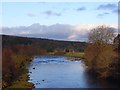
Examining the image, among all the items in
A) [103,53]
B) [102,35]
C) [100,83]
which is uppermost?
[102,35]

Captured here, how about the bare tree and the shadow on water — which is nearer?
the shadow on water

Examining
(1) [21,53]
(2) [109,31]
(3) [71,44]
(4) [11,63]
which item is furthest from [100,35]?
(3) [71,44]

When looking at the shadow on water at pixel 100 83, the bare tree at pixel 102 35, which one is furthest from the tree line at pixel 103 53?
the shadow on water at pixel 100 83

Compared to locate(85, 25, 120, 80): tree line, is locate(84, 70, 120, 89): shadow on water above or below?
below

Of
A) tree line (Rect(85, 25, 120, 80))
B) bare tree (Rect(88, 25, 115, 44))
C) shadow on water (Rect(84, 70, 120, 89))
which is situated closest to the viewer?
shadow on water (Rect(84, 70, 120, 89))

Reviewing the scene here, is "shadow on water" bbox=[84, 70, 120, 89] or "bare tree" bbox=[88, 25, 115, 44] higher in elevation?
"bare tree" bbox=[88, 25, 115, 44]

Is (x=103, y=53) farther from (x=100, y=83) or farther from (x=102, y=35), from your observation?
(x=102, y=35)

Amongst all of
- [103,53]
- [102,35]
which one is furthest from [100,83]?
[102,35]

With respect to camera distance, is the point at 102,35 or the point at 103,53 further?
the point at 102,35

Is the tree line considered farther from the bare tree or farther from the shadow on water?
the shadow on water

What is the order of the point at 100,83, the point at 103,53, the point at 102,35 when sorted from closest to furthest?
the point at 100,83 < the point at 103,53 < the point at 102,35

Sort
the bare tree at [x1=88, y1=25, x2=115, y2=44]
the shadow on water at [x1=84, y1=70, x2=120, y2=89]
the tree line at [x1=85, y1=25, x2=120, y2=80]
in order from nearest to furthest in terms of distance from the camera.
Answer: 1. the shadow on water at [x1=84, y1=70, x2=120, y2=89]
2. the tree line at [x1=85, y1=25, x2=120, y2=80]
3. the bare tree at [x1=88, y1=25, x2=115, y2=44]

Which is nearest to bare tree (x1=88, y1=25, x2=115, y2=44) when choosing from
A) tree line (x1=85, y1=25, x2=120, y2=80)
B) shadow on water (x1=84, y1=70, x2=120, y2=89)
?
tree line (x1=85, y1=25, x2=120, y2=80)

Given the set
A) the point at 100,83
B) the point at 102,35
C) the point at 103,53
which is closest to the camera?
the point at 100,83
